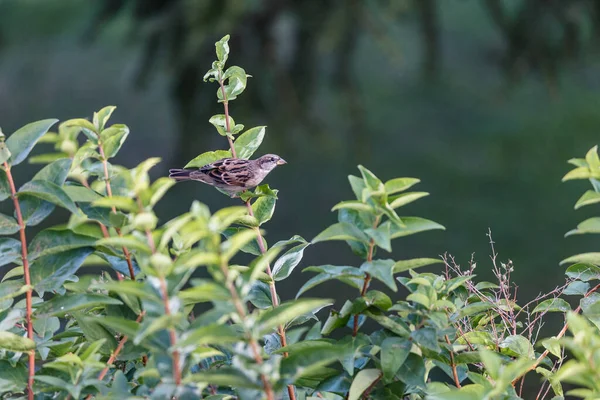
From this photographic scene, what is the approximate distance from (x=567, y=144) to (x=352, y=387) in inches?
184

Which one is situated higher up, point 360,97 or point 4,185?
point 4,185

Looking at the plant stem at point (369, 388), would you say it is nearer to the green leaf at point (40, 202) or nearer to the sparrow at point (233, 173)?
the green leaf at point (40, 202)

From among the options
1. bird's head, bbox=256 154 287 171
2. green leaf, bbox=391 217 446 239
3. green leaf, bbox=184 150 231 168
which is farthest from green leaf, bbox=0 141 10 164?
bird's head, bbox=256 154 287 171

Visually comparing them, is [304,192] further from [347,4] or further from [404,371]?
[404,371]

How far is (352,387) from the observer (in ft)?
2.81

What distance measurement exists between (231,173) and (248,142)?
0.66m

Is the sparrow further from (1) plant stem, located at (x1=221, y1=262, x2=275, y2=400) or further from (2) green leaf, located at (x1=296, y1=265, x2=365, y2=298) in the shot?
(1) plant stem, located at (x1=221, y1=262, x2=275, y2=400)

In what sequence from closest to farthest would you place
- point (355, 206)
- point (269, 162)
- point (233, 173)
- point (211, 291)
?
point (211, 291) → point (355, 206) → point (233, 173) → point (269, 162)

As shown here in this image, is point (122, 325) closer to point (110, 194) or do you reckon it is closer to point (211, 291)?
point (211, 291)

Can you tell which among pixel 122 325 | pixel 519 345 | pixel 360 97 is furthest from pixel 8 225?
pixel 360 97

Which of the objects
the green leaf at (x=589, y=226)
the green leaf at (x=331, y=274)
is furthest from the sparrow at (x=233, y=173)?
the green leaf at (x=589, y=226)

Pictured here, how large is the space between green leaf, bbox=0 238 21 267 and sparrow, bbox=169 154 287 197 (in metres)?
0.79

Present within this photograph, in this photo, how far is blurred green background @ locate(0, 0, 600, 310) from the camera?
13.0ft

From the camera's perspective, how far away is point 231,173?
1866mm
